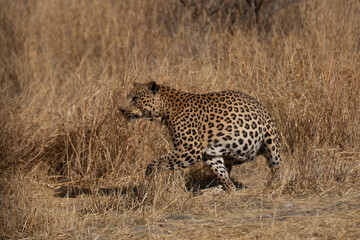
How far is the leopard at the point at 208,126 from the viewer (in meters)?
6.20

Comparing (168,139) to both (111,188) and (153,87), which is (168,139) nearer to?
(111,188)

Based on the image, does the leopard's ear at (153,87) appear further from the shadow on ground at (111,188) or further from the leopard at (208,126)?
the shadow on ground at (111,188)

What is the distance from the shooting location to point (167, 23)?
A: 36.7ft

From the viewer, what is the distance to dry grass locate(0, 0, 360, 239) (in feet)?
17.2

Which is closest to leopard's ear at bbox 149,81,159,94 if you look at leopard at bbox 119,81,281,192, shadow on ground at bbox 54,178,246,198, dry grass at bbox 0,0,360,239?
leopard at bbox 119,81,281,192

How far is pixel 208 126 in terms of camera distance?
20.6ft

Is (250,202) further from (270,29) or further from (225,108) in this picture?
(270,29)

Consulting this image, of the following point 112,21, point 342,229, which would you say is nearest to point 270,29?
point 112,21

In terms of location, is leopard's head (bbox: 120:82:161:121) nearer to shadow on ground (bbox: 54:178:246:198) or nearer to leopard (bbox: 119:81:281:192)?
leopard (bbox: 119:81:281:192)

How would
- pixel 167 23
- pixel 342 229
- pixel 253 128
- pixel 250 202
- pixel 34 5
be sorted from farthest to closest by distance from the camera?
pixel 34 5
pixel 167 23
pixel 253 128
pixel 250 202
pixel 342 229

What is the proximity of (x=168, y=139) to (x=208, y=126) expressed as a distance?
1.25 m

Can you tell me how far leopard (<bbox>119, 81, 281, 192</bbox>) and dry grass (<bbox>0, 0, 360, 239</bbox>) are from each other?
24 cm

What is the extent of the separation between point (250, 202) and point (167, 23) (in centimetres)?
600

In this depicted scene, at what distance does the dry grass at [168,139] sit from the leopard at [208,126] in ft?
0.80
